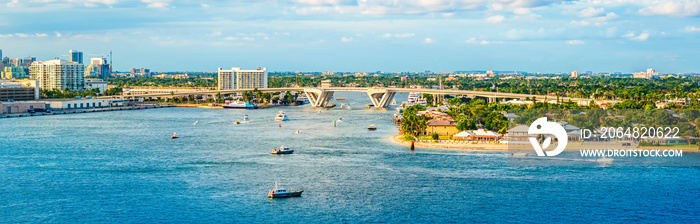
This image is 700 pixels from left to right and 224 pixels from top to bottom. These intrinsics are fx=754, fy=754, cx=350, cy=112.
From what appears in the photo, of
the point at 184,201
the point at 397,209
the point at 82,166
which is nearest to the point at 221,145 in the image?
the point at 82,166

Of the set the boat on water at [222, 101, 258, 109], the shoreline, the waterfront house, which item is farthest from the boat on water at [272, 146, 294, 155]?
the boat on water at [222, 101, 258, 109]

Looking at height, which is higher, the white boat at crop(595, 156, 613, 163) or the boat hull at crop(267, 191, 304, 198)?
the white boat at crop(595, 156, 613, 163)

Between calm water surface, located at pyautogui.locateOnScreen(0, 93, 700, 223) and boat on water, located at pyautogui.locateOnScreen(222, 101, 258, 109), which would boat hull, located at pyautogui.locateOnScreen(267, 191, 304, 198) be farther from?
boat on water, located at pyautogui.locateOnScreen(222, 101, 258, 109)

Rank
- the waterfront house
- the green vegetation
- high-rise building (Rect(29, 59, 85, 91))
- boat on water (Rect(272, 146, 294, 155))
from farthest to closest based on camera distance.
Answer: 1. the green vegetation
2. high-rise building (Rect(29, 59, 85, 91))
3. the waterfront house
4. boat on water (Rect(272, 146, 294, 155))

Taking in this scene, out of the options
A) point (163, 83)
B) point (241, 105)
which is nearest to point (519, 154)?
point (241, 105)

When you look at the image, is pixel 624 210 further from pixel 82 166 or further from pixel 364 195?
pixel 82 166

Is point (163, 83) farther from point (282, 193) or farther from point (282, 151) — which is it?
point (282, 193)
